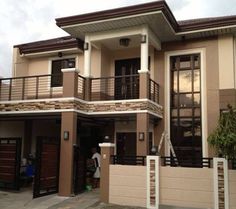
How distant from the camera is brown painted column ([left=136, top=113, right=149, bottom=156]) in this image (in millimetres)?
12633

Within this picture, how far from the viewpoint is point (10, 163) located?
1308cm

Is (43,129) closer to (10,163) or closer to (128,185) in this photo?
(10,163)

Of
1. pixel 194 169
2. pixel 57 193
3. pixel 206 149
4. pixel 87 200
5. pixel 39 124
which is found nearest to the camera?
pixel 194 169


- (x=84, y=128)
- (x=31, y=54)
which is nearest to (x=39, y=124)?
(x=84, y=128)

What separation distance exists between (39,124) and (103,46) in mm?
5620

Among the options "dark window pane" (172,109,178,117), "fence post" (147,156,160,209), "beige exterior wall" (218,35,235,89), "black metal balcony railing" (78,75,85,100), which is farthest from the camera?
"dark window pane" (172,109,178,117)

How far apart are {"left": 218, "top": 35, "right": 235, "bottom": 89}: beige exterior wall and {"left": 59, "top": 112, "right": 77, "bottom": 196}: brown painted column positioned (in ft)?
19.7

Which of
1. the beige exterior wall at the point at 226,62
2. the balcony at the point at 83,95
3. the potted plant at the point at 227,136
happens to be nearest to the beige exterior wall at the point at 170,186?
the potted plant at the point at 227,136

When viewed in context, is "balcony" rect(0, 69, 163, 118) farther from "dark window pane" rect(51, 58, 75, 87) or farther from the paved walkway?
the paved walkway

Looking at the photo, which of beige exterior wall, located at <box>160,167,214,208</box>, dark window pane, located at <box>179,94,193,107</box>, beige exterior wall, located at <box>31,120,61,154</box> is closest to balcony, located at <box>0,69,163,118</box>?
dark window pane, located at <box>179,94,193,107</box>

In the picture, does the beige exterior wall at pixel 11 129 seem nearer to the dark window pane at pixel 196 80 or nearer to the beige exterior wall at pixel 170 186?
the beige exterior wall at pixel 170 186

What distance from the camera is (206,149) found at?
1363cm

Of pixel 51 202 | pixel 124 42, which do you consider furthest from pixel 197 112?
pixel 51 202

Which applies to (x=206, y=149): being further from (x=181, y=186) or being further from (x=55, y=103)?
(x=55, y=103)
